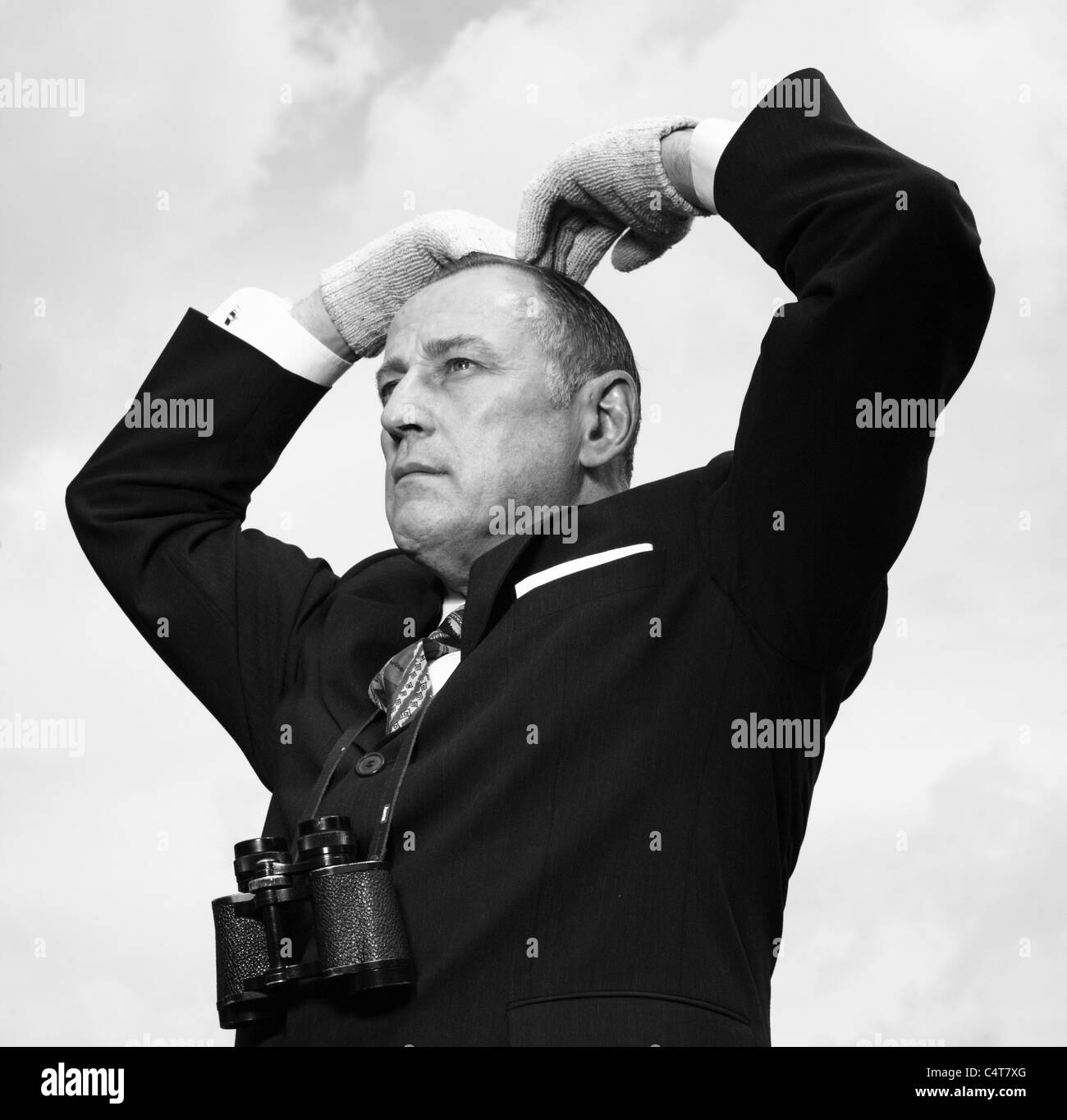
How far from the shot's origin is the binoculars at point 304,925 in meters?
1.66

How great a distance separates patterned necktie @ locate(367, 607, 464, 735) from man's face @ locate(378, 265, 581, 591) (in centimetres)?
14

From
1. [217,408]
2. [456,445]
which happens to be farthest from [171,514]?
[456,445]

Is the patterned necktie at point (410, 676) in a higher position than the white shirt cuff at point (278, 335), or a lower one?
lower

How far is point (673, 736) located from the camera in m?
1.73

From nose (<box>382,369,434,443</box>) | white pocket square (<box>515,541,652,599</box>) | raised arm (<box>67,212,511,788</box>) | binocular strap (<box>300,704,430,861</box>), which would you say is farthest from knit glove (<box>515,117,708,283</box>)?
binocular strap (<box>300,704,430,861</box>)

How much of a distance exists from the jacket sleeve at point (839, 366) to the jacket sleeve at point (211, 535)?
791 millimetres

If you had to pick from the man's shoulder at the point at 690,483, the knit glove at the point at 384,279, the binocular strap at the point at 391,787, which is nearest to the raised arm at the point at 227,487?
the knit glove at the point at 384,279

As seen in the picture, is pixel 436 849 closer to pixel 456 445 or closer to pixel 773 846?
pixel 773 846

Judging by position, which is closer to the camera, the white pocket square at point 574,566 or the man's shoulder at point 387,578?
the white pocket square at point 574,566

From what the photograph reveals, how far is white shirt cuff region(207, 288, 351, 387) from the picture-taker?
8.08 ft

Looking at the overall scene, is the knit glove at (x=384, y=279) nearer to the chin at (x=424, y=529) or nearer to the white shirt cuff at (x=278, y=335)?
the white shirt cuff at (x=278, y=335)

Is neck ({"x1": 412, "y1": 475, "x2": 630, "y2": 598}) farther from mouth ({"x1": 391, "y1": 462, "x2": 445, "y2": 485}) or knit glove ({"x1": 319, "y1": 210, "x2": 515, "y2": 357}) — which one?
knit glove ({"x1": 319, "y1": 210, "x2": 515, "y2": 357})

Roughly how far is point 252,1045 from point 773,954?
629 millimetres
